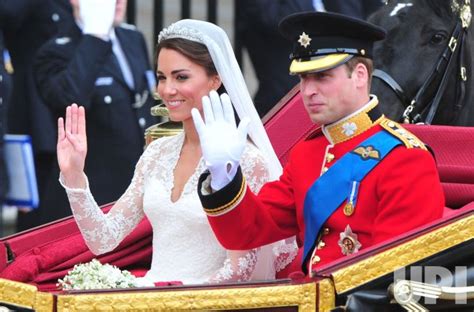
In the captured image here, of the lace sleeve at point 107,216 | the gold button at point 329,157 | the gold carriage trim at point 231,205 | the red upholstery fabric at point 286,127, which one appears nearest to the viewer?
the gold carriage trim at point 231,205

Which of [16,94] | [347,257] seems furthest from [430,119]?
[16,94]

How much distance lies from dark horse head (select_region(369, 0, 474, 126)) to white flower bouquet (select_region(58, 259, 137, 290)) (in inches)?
53.3

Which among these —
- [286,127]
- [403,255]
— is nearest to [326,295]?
[403,255]

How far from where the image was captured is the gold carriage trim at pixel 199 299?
3.77m

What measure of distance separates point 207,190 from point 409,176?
1.69 ft

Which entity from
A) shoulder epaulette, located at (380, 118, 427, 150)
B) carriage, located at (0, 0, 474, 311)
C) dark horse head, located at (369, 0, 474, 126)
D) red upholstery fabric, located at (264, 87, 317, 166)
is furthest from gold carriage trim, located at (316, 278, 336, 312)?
dark horse head, located at (369, 0, 474, 126)

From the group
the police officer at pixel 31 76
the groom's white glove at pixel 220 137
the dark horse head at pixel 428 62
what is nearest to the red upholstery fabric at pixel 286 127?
the dark horse head at pixel 428 62

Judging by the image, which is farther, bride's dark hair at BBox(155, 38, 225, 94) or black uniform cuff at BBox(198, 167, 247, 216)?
bride's dark hair at BBox(155, 38, 225, 94)

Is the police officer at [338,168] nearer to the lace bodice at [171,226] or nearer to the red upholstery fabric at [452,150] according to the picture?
the lace bodice at [171,226]

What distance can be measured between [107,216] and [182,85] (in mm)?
439

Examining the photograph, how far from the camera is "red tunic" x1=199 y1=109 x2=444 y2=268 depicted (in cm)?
403

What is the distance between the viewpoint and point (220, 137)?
401 cm

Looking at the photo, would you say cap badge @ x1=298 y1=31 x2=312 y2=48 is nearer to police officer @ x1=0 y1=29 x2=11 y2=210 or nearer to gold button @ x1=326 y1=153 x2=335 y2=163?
gold button @ x1=326 y1=153 x2=335 y2=163

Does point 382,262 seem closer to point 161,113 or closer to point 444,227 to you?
point 444,227
